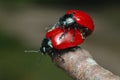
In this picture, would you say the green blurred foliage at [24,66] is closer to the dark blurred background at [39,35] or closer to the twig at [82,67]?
the dark blurred background at [39,35]

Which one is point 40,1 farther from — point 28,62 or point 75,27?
point 75,27

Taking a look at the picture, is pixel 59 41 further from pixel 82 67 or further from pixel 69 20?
pixel 82 67

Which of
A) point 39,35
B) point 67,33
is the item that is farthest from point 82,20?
point 39,35

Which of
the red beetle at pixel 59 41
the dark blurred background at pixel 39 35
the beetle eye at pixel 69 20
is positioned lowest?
the dark blurred background at pixel 39 35

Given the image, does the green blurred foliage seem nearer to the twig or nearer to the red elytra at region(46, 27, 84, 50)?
the red elytra at region(46, 27, 84, 50)

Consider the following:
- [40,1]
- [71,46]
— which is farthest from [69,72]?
[40,1]

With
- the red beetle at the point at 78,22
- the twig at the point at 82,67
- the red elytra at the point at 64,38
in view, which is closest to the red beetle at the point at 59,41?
the red elytra at the point at 64,38
